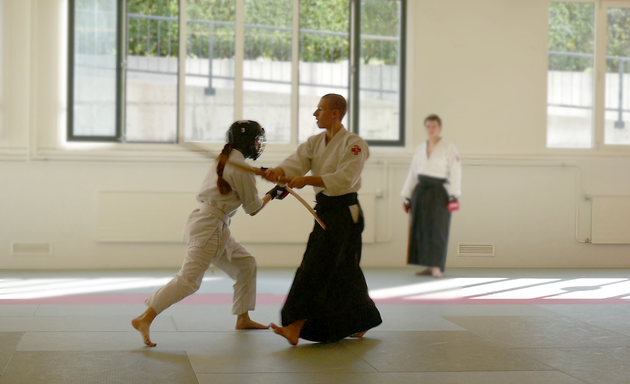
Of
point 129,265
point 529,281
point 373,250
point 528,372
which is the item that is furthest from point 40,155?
point 528,372

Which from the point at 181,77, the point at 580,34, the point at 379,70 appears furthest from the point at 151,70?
the point at 580,34

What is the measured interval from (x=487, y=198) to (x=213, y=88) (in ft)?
9.42

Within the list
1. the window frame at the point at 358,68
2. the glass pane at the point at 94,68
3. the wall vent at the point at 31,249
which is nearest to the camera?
the wall vent at the point at 31,249

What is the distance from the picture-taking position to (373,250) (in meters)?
7.73

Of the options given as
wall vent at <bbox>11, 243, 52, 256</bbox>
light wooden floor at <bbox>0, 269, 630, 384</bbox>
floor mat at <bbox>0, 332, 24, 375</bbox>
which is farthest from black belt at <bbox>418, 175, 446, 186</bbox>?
floor mat at <bbox>0, 332, 24, 375</bbox>

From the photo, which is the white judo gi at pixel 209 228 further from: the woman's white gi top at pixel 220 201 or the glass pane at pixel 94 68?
the glass pane at pixel 94 68

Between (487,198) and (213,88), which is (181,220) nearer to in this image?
(213,88)

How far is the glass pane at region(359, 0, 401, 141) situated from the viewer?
25.8ft

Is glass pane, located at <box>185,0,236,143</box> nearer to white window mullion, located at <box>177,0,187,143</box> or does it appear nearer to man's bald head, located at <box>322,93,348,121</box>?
white window mullion, located at <box>177,0,187,143</box>

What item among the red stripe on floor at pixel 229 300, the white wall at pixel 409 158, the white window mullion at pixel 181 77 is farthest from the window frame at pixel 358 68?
the red stripe on floor at pixel 229 300

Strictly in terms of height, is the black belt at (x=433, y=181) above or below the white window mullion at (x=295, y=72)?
below

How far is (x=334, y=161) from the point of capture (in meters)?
4.13

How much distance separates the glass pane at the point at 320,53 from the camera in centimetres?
775

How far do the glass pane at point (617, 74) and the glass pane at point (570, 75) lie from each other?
0.62 ft
